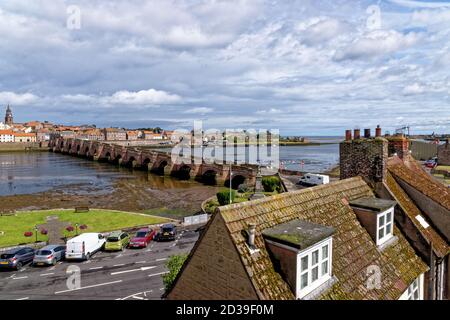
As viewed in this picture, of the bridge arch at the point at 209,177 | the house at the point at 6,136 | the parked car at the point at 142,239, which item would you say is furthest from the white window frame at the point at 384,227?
the house at the point at 6,136

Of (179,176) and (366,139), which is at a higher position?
(366,139)

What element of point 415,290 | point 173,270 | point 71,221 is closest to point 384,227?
point 415,290

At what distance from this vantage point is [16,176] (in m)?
67.5

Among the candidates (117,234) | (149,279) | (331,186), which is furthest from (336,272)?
(117,234)

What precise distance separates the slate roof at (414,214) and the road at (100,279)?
10.5 m

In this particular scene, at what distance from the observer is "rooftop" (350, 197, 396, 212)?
9102 mm

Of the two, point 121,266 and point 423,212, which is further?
point 121,266

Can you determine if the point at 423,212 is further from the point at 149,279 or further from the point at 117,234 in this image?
the point at 117,234

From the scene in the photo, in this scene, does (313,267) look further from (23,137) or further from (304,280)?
(23,137)

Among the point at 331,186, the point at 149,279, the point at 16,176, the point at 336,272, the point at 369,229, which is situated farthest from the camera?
the point at 16,176

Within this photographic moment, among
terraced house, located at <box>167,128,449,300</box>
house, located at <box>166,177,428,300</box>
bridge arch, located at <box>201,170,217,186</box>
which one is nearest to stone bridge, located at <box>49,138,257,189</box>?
bridge arch, located at <box>201,170,217,186</box>

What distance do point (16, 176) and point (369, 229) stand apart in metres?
75.6

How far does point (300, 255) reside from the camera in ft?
20.2

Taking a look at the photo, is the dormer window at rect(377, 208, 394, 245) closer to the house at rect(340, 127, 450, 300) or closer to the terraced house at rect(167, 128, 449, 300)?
the terraced house at rect(167, 128, 449, 300)
